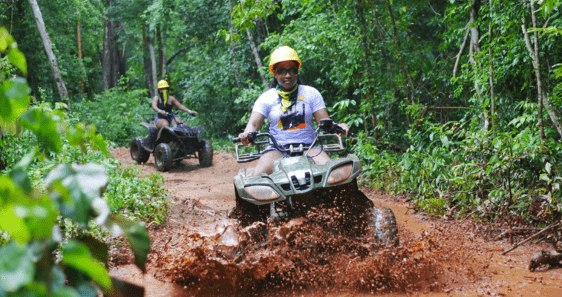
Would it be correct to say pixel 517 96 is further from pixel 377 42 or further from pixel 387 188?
pixel 377 42

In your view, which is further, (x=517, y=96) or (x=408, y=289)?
(x=517, y=96)

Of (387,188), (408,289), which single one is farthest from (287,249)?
(387,188)

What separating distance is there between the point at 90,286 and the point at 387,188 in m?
7.05

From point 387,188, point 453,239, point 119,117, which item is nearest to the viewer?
point 453,239

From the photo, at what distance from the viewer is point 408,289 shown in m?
3.37

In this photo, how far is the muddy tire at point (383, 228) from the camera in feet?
12.0

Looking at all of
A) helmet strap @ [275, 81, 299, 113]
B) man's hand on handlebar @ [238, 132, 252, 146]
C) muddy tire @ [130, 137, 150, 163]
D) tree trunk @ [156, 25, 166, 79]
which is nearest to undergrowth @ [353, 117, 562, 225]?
helmet strap @ [275, 81, 299, 113]

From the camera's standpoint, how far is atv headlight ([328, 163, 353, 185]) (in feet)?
11.7

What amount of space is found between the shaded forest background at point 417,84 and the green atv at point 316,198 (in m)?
1.74

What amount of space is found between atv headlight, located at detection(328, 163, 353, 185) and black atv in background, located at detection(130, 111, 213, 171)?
26.5 ft

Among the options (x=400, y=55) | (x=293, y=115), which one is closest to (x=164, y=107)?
(x=400, y=55)

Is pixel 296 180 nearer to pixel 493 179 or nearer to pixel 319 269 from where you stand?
pixel 319 269

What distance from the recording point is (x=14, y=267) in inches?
30.0

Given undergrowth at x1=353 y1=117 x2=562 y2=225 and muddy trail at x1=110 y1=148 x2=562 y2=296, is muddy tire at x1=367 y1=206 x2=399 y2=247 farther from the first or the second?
undergrowth at x1=353 y1=117 x2=562 y2=225
